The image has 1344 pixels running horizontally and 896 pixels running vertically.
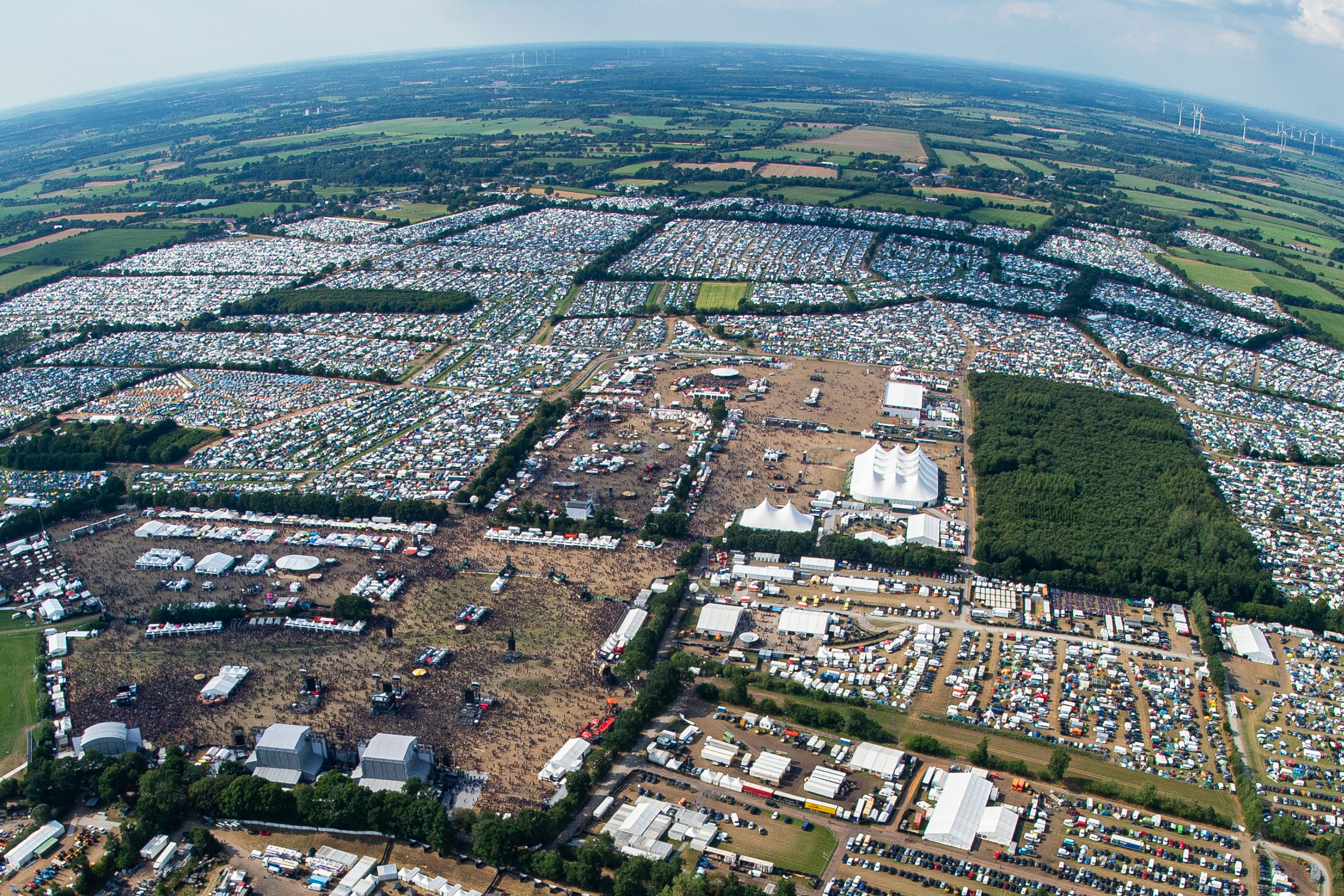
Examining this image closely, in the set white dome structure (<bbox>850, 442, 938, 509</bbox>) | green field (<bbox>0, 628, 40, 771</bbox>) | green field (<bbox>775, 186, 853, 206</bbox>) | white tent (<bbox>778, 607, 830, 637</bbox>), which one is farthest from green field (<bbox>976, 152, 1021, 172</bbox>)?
green field (<bbox>0, 628, 40, 771</bbox>)

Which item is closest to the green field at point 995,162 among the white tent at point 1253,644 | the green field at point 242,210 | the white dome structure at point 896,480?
the green field at point 242,210

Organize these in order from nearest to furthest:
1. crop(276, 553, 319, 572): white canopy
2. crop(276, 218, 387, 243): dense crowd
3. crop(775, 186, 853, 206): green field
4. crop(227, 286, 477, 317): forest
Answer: crop(276, 553, 319, 572): white canopy, crop(227, 286, 477, 317): forest, crop(276, 218, 387, 243): dense crowd, crop(775, 186, 853, 206): green field

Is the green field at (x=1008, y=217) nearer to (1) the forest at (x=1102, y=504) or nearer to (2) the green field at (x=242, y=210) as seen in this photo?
(1) the forest at (x=1102, y=504)

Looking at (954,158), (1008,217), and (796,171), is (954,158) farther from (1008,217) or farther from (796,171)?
(1008,217)

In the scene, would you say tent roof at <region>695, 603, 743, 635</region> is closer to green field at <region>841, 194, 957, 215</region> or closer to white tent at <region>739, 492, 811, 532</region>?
white tent at <region>739, 492, 811, 532</region>

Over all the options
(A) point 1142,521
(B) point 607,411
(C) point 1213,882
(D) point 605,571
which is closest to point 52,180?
(B) point 607,411
